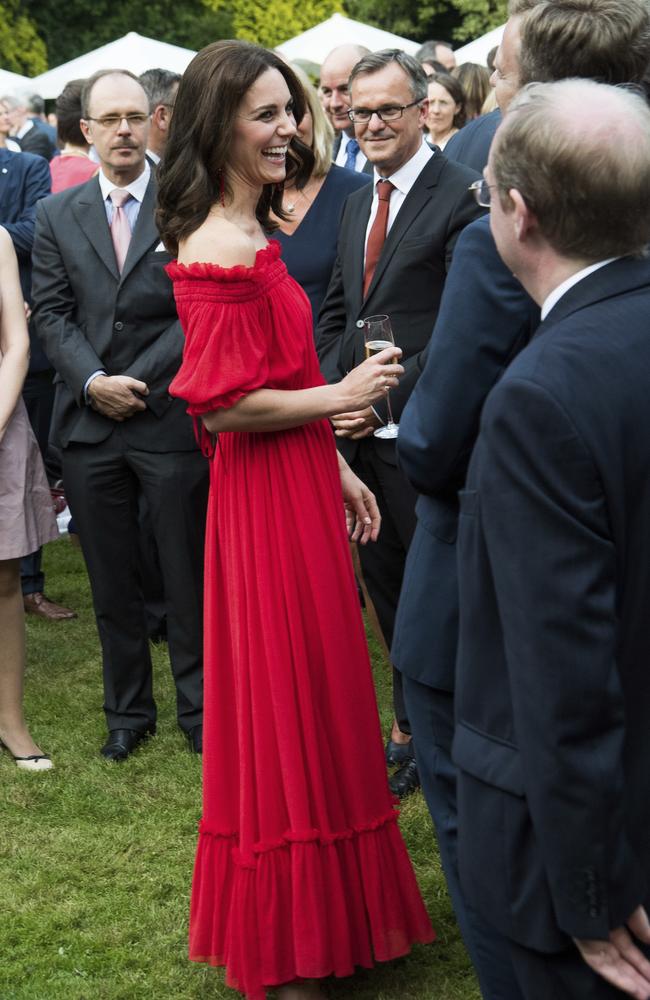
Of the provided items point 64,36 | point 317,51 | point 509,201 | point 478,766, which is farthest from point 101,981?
point 64,36

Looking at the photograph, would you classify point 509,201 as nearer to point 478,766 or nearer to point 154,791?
point 478,766

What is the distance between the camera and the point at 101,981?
404 centimetres

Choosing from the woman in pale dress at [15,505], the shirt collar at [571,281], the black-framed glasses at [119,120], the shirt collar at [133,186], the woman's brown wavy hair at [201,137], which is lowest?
the woman in pale dress at [15,505]

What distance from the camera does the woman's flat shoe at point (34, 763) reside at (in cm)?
565

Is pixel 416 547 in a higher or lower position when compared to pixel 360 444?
higher

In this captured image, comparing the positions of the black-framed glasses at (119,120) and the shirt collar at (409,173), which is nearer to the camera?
the shirt collar at (409,173)

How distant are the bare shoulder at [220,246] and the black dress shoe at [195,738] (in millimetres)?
2794

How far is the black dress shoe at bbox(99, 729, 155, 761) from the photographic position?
5.77m

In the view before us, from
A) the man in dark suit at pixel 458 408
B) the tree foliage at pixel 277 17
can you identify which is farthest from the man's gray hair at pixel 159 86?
the tree foliage at pixel 277 17

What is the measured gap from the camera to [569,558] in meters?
2.02

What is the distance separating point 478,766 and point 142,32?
35868 mm

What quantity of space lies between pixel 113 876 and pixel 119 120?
127 inches

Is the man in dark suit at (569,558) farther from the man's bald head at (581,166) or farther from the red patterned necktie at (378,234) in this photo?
the red patterned necktie at (378,234)

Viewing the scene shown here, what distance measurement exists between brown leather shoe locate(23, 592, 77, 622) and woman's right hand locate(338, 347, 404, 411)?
460 centimetres
